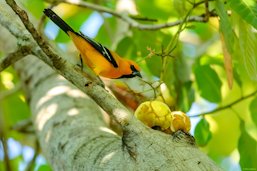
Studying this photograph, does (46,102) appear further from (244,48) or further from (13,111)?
(13,111)

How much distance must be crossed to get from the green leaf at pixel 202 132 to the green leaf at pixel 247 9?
0.83 meters

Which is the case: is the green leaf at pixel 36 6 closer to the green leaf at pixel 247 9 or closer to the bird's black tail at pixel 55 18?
the bird's black tail at pixel 55 18

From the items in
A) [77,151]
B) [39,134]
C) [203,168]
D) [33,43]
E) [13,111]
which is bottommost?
[13,111]

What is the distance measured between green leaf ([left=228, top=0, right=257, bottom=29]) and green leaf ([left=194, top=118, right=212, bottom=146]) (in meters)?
0.83

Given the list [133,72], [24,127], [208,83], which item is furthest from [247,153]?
[24,127]

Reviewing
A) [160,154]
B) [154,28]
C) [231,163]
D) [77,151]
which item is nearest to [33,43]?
[77,151]

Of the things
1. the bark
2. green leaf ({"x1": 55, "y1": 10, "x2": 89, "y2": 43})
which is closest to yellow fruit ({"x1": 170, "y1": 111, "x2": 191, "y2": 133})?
the bark

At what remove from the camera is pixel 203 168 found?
5.16 feet

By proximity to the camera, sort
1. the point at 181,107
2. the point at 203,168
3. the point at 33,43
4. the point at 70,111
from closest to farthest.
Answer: the point at 203,168
the point at 33,43
the point at 70,111
the point at 181,107

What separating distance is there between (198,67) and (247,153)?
556 mm

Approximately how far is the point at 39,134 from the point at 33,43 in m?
0.81

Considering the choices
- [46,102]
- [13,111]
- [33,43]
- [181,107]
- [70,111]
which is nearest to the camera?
[33,43]

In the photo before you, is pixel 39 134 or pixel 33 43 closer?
pixel 33 43

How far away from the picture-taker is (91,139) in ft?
6.46
